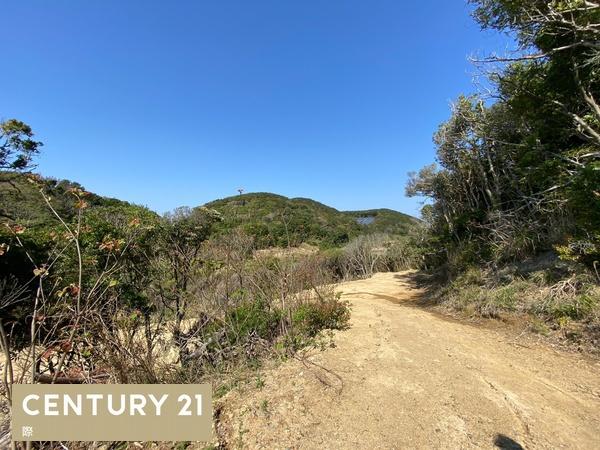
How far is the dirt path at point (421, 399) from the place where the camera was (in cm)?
291

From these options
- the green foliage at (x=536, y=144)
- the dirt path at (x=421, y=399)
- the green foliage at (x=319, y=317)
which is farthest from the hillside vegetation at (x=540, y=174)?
the green foliage at (x=319, y=317)

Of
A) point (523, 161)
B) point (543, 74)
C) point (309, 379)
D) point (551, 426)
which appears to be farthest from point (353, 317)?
point (543, 74)

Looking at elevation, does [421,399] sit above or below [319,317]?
below

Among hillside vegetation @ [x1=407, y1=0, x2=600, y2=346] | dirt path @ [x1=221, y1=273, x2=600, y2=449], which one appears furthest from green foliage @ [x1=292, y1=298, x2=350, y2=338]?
hillside vegetation @ [x1=407, y1=0, x2=600, y2=346]

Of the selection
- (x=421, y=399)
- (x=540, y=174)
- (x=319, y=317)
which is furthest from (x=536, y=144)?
(x=421, y=399)

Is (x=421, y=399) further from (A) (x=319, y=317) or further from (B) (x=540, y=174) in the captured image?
(B) (x=540, y=174)

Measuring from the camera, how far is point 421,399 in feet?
11.4

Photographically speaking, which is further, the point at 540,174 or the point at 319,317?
the point at 540,174

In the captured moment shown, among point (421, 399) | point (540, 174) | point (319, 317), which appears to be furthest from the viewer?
point (540, 174)

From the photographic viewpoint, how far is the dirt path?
2910 mm

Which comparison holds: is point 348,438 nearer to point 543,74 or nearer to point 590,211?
point 590,211

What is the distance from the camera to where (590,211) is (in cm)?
578

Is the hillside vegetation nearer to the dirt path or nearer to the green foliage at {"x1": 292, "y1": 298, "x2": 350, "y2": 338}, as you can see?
the dirt path

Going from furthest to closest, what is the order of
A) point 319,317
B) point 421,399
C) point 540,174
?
point 540,174 < point 319,317 < point 421,399
